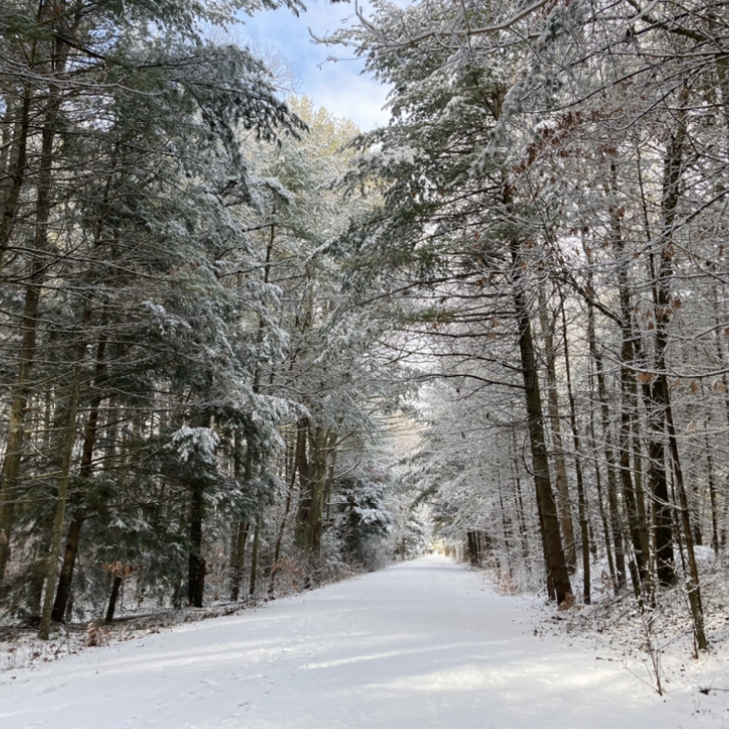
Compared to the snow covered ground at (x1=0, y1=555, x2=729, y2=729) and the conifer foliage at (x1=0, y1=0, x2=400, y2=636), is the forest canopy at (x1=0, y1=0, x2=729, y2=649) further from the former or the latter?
the snow covered ground at (x1=0, y1=555, x2=729, y2=729)

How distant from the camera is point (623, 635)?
6.77 metres

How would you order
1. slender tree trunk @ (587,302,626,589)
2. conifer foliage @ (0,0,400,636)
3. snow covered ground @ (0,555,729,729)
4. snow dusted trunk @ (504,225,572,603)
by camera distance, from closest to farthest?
snow covered ground @ (0,555,729,729), conifer foliage @ (0,0,400,636), slender tree trunk @ (587,302,626,589), snow dusted trunk @ (504,225,572,603)

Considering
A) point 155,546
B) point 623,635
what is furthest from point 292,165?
point 623,635

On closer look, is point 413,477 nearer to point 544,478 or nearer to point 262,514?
point 262,514

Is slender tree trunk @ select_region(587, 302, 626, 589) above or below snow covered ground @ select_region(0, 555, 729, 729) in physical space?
above

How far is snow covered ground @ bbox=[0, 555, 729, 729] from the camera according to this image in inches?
147

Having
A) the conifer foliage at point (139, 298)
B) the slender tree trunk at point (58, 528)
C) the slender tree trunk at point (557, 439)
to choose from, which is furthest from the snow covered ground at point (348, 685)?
the slender tree trunk at point (557, 439)

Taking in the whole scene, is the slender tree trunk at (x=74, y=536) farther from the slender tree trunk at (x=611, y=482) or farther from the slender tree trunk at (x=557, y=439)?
the slender tree trunk at (x=611, y=482)

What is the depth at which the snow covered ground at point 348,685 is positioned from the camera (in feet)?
12.3

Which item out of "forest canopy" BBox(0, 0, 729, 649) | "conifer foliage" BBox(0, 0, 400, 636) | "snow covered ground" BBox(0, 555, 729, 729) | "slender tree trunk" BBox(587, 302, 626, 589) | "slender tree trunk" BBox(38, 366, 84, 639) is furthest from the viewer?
"slender tree trunk" BBox(587, 302, 626, 589)

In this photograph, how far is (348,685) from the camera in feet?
14.9

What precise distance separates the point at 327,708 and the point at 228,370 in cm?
720

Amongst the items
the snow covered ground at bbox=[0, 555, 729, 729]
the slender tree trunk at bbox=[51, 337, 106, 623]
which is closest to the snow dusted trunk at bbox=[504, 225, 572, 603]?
the snow covered ground at bbox=[0, 555, 729, 729]

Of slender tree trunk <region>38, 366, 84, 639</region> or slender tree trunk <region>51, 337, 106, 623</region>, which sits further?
slender tree trunk <region>51, 337, 106, 623</region>
